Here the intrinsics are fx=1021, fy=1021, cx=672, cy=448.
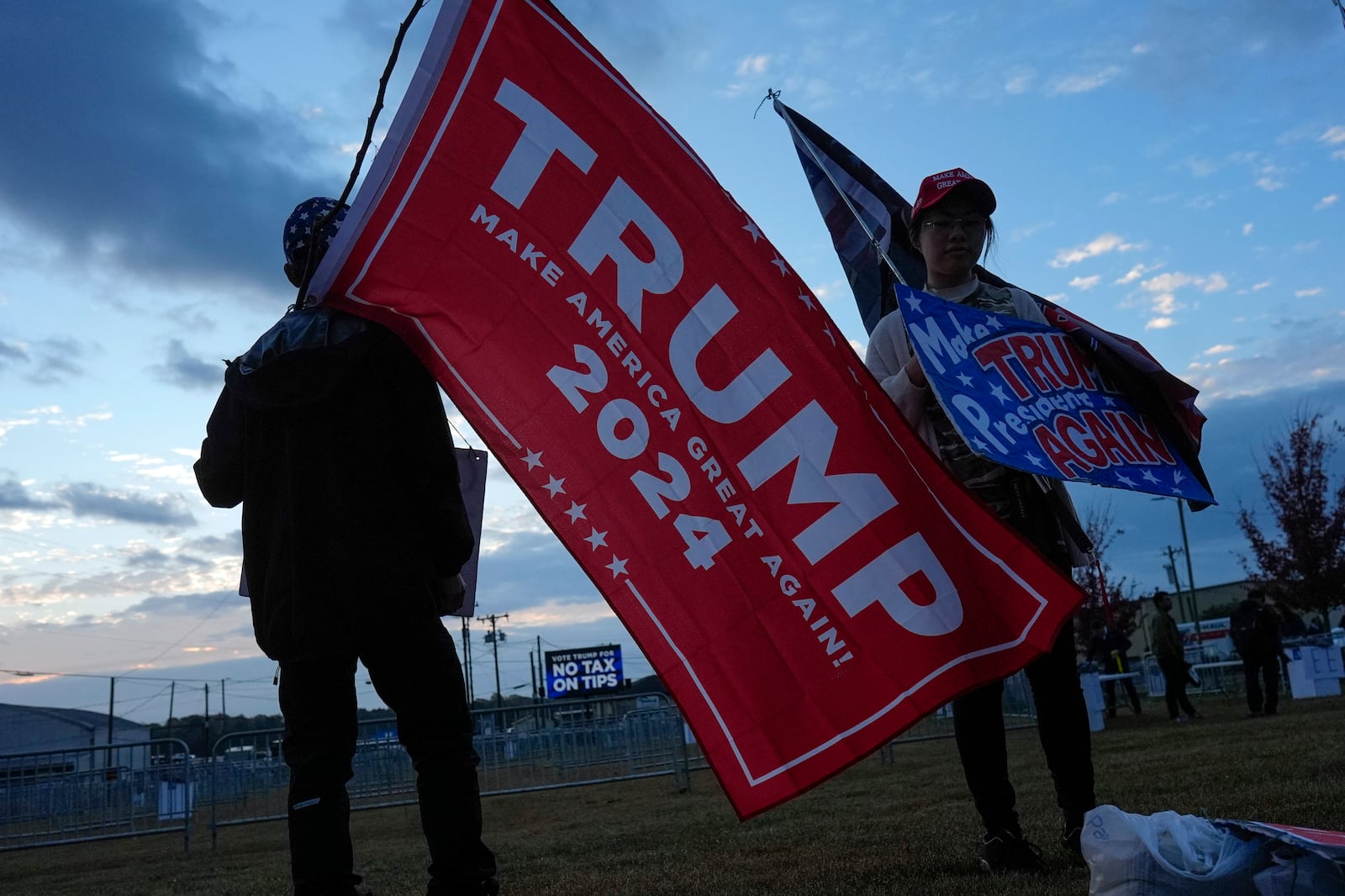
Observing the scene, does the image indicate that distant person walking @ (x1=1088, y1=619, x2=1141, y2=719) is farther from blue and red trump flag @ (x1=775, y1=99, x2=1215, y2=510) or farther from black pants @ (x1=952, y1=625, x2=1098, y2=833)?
black pants @ (x1=952, y1=625, x2=1098, y2=833)

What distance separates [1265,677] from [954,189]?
44.0ft

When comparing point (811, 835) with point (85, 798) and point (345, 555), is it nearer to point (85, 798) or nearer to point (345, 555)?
point (345, 555)

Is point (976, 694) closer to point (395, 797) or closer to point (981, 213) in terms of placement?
point (981, 213)

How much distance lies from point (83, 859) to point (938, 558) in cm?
1104

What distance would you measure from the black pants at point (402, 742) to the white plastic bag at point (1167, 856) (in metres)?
1.56

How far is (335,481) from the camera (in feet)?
9.04

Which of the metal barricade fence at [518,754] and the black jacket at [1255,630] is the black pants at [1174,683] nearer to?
the black jacket at [1255,630]

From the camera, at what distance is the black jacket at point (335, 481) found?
8.84 feet

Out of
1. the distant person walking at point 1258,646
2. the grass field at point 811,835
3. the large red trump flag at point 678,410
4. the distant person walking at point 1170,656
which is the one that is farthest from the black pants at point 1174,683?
the large red trump flag at point 678,410

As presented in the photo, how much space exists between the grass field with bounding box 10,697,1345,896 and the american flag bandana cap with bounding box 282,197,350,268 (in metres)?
2.43

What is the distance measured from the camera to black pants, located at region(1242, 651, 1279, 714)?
13805 mm

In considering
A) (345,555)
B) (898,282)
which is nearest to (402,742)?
(345,555)

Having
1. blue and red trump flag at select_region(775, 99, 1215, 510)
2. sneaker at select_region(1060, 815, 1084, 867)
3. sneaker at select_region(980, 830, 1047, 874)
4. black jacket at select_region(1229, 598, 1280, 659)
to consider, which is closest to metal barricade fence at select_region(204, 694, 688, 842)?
black jacket at select_region(1229, 598, 1280, 659)

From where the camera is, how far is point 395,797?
1226cm
